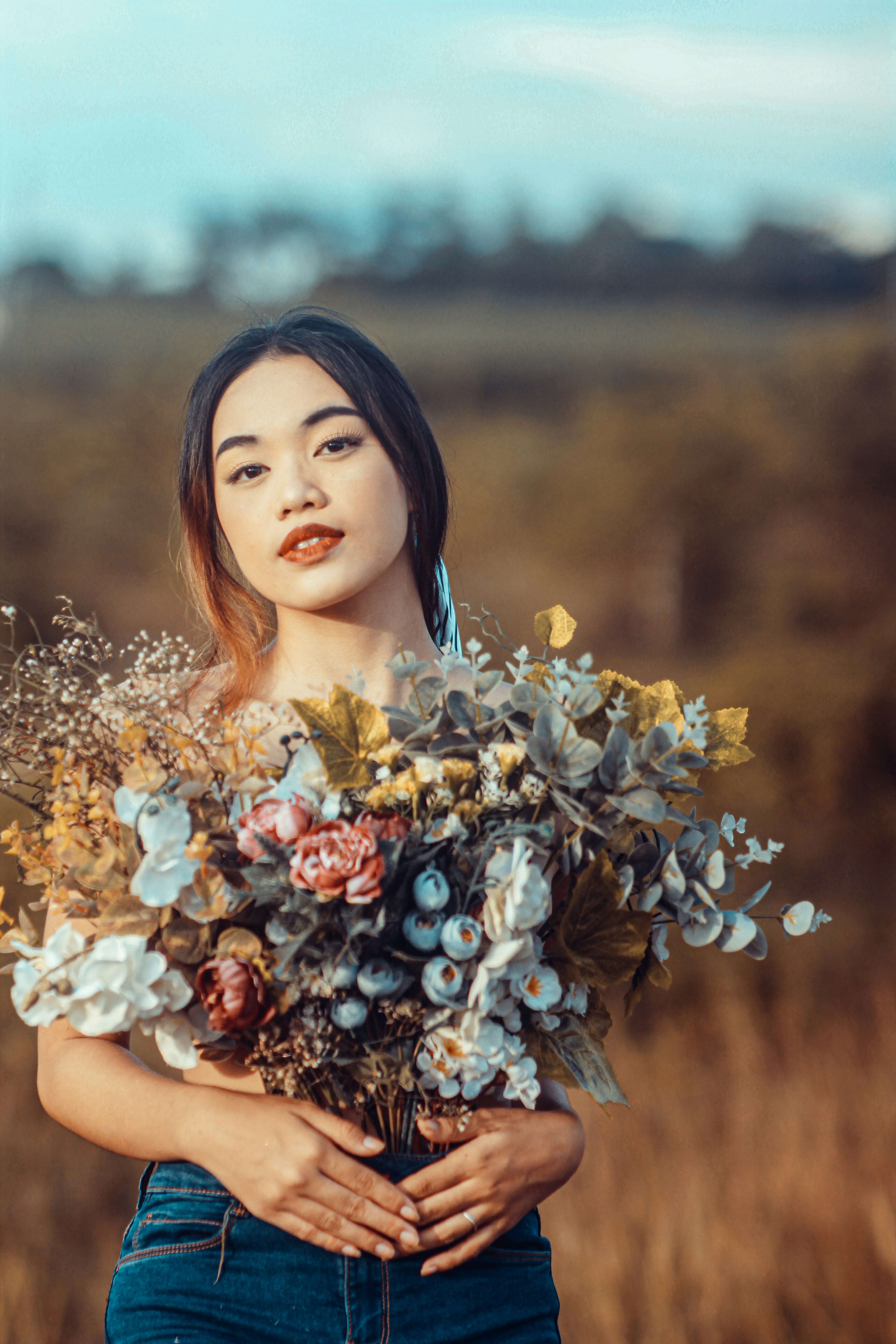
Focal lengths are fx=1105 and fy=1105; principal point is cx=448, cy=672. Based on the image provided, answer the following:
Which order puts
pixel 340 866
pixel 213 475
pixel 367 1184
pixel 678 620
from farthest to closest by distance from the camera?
pixel 678 620
pixel 213 475
pixel 367 1184
pixel 340 866

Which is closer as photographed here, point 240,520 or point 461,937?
point 461,937

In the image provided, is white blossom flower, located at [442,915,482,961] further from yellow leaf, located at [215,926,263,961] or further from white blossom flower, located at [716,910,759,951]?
white blossom flower, located at [716,910,759,951]

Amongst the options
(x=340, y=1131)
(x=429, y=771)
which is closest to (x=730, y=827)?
(x=429, y=771)

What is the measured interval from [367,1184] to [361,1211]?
0.04m

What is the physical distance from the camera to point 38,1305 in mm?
4422

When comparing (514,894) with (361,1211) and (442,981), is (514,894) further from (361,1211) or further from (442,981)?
(361,1211)

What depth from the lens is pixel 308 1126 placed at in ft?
5.23

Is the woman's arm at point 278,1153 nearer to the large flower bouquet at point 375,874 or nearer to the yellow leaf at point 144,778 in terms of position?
the large flower bouquet at point 375,874

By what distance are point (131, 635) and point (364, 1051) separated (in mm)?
10185

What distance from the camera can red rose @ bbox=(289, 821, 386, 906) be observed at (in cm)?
138

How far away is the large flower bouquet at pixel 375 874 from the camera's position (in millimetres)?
1438

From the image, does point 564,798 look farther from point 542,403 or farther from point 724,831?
point 542,403

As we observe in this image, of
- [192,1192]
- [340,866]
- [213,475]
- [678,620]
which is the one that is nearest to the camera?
[340,866]

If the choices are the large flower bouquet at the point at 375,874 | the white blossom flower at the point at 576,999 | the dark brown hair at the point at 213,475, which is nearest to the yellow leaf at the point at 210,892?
the large flower bouquet at the point at 375,874
